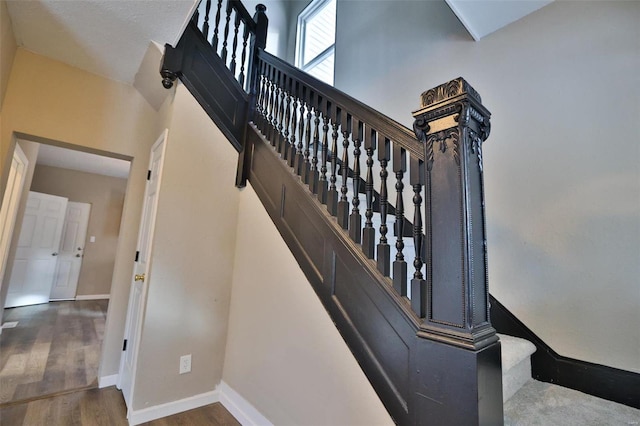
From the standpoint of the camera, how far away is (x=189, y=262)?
83.7 inches

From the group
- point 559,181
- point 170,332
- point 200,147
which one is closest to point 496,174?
→ point 559,181

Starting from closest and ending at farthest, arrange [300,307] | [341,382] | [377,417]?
[377,417]
[341,382]
[300,307]

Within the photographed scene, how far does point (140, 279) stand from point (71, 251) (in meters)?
5.38

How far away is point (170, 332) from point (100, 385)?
103cm

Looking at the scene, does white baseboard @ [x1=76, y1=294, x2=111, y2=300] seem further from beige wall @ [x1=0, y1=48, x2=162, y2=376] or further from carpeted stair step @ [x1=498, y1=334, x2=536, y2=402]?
carpeted stair step @ [x1=498, y1=334, x2=536, y2=402]

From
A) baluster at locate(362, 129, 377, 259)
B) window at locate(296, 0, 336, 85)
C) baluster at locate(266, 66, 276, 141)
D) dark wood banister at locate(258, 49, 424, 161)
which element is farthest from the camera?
window at locate(296, 0, 336, 85)

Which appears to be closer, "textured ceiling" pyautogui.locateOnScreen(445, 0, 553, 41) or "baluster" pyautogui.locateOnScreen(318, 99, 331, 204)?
"baluster" pyautogui.locateOnScreen(318, 99, 331, 204)

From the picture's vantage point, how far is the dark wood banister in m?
1.17

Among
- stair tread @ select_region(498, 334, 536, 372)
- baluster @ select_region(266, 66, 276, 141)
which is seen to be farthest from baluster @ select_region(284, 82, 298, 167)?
stair tread @ select_region(498, 334, 536, 372)

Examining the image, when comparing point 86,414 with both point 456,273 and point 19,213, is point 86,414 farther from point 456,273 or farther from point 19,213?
point 19,213

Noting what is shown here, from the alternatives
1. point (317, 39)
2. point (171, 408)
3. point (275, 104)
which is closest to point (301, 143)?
point (275, 104)

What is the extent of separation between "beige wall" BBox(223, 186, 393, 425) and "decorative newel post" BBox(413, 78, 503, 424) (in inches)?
13.0

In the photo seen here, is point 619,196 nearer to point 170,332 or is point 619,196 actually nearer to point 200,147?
point 200,147

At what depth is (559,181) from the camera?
1.68 metres
